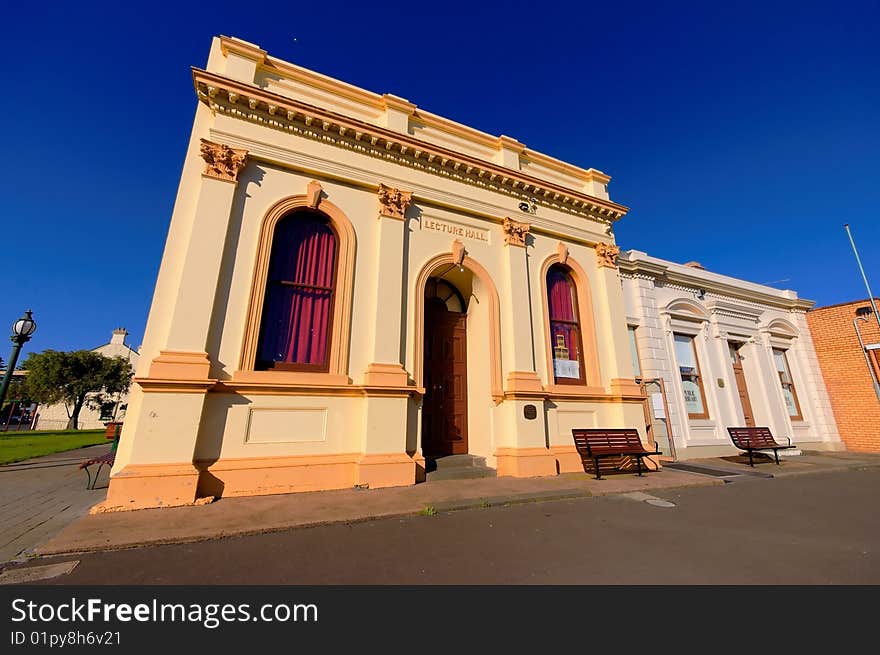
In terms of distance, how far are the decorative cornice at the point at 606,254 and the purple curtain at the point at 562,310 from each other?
1.19 m

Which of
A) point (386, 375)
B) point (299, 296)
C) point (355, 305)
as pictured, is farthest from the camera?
point (355, 305)

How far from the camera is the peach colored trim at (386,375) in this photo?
659 cm

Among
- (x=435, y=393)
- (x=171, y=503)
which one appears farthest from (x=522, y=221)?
(x=171, y=503)

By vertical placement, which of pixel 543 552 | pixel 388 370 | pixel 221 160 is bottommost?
pixel 543 552

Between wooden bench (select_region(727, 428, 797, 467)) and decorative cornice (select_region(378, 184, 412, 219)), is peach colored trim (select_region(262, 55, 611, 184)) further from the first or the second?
wooden bench (select_region(727, 428, 797, 467))

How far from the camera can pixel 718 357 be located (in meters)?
12.2

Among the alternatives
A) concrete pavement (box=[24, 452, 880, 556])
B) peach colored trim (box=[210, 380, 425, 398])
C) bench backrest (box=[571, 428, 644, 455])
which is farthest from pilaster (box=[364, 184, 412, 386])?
bench backrest (box=[571, 428, 644, 455])

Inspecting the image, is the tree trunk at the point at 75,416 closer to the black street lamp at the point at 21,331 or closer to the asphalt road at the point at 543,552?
the black street lamp at the point at 21,331

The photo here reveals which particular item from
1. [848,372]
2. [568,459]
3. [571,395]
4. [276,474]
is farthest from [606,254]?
[848,372]

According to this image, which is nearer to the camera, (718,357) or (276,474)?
(276,474)

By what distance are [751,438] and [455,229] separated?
10732 mm

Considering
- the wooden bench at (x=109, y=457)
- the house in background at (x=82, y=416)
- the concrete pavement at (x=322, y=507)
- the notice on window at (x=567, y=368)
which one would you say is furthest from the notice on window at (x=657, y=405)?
the house in background at (x=82, y=416)

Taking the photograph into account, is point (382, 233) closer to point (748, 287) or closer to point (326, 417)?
point (326, 417)

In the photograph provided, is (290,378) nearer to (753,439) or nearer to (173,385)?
(173,385)
